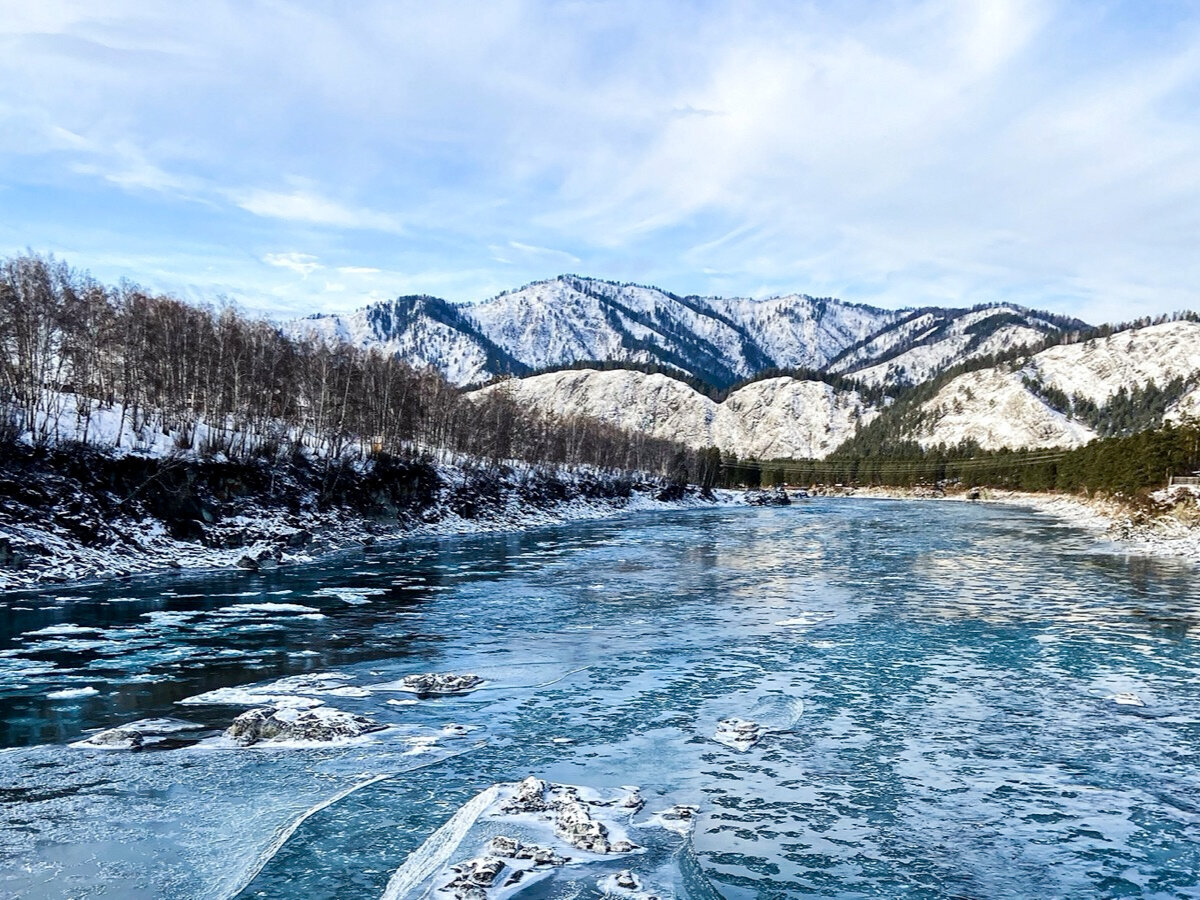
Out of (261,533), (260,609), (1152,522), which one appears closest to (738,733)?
(260,609)

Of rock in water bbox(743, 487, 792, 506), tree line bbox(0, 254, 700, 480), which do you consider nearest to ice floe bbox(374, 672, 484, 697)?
tree line bbox(0, 254, 700, 480)

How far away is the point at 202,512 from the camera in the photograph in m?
51.4

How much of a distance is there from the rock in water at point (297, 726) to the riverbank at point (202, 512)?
85.3 ft

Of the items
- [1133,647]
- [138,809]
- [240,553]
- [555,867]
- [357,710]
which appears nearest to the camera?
[555,867]

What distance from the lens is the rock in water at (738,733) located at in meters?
16.0

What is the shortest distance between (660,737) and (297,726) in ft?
26.2

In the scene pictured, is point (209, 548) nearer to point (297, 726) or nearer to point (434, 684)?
point (434, 684)

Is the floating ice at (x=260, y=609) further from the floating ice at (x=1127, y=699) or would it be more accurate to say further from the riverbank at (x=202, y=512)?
the floating ice at (x=1127, y=699)

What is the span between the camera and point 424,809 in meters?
12.7

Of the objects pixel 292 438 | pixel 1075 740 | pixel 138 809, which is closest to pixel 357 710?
pixel 138 809

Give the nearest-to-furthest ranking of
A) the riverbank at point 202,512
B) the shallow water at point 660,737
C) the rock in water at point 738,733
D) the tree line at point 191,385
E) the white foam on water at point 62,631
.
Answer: the shallow water at point 660,737
the rock in water at point 738,733
the white foam on water at point 62,631
the riverbank at point 202,512
the tree line at point 191,385

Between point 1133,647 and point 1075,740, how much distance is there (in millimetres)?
11200

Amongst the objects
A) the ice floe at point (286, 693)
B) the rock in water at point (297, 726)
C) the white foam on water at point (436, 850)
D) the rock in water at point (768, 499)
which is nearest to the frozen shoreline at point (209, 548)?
the ice floe at point (286, 693)

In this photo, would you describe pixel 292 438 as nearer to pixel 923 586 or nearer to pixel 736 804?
pixel 923 586
